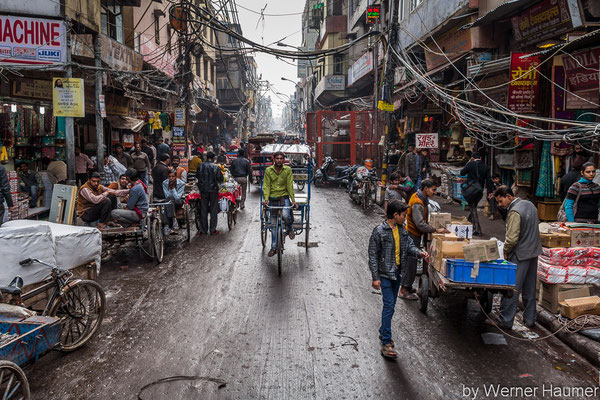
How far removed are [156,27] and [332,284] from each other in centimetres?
2159

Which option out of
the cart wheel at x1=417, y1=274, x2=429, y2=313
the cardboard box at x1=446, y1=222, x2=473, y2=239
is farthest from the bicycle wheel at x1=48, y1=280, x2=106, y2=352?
the cardboard box at x1=446, y1=222, x2=473, y2=239

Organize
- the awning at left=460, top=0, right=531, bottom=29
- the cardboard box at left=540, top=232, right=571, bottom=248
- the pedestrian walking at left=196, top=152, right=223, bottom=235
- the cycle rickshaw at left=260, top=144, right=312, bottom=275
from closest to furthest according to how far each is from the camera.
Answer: the cardboard box at left=540, top=232, right=571, bottom=248 < the cycle rickshaw at left=260, top=144, right=312, bottom=275 < the awning at left=460, top=0, right=531, bottom=29 < the pedestrian walking at left=196, top=152, right=223, bottom=235

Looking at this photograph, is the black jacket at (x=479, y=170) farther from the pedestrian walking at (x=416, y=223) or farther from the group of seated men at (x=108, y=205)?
the group of seated men at (x=108, y=205)

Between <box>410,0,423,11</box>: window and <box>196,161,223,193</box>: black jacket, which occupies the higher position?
<box>410,0,423,11</box>: window

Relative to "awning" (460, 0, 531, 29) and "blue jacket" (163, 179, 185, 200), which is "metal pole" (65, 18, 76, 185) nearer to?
"blue jacket" (163, 179, 185, 200)

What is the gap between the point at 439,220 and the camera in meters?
7.36

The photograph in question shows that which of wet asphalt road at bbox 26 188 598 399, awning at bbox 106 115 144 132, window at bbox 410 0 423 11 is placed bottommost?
wet asphalt road at bbox 26 188 598 399

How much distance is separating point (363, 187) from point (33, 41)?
10.6m

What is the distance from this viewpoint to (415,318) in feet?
20.7

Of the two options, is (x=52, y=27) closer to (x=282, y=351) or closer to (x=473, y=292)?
(x=282, y=351)

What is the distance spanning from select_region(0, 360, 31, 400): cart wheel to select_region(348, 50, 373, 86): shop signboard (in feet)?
82.8

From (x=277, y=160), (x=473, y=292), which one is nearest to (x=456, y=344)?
(x=473, y=292)

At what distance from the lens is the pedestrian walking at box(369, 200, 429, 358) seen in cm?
519

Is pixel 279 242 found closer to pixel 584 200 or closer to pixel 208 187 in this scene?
pixel 208 187
